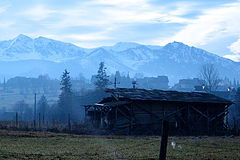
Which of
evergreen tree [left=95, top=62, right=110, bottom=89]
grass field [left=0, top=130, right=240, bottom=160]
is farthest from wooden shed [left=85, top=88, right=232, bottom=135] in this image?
evergreen tree [left=95, top=62, right=110, bottom=89]

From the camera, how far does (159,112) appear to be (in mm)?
46156

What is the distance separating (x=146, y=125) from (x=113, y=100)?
252 inches

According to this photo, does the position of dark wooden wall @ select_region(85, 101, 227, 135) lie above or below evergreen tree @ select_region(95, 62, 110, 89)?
Result: below

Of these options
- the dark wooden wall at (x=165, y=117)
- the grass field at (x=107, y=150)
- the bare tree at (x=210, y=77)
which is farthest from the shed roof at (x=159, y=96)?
the bare tree at (x=210, y=77)

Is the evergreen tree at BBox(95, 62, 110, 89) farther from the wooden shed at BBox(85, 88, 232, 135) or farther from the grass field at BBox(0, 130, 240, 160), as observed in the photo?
the grass field at BBox(0, 130, 240, 160)

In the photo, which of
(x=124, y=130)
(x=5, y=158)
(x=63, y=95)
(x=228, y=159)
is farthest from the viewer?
(x=63, y=95)

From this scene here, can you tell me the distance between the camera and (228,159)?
18.1 meters

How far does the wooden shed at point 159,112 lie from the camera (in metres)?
44.8

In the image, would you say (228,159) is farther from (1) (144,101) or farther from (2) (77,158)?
(1) (144,101)

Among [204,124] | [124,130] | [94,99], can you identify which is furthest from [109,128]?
[94,99]

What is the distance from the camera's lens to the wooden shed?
1762 inches

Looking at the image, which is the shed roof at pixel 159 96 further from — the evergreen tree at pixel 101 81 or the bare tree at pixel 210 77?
the bare tree at pixel 210 77

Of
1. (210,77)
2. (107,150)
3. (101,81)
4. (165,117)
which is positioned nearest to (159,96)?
(165,117)

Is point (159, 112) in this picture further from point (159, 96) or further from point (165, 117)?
point (159, 96)
